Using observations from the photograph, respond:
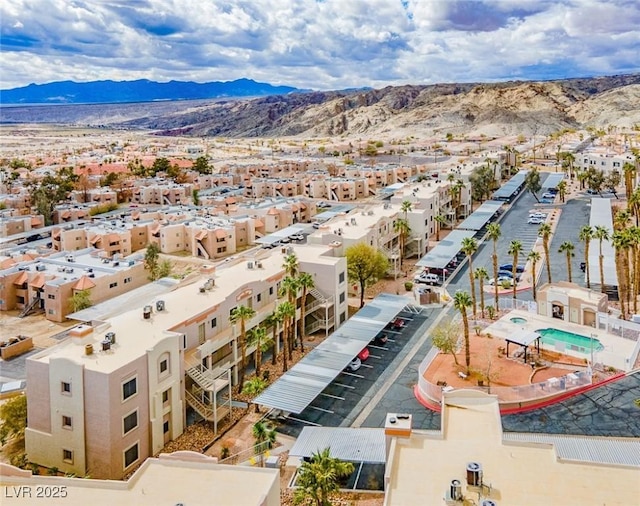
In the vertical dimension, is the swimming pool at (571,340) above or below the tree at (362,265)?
below

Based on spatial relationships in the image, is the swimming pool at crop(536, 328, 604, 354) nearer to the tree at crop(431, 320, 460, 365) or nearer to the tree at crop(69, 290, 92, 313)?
the tree at crop(431, 320, 460, 365)

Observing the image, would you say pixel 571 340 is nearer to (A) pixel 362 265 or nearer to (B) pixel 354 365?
(B) pixel 354 365

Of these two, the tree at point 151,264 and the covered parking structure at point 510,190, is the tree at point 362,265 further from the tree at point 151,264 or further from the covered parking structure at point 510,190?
the covered parking structure at point 510,190

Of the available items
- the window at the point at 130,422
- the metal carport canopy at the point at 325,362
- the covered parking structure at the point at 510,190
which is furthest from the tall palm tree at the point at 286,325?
the covered parking structure at the point at 510,190

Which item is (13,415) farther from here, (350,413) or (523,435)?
(523,435)

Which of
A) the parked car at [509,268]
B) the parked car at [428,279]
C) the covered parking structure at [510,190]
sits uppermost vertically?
the covered parking structure at [510,190]

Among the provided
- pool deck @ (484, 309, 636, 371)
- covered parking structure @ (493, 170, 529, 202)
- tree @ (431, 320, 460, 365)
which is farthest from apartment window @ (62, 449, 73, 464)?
covered parking structure @ (493, 170, 529, 202)

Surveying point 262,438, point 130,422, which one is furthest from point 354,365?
point 130,422
